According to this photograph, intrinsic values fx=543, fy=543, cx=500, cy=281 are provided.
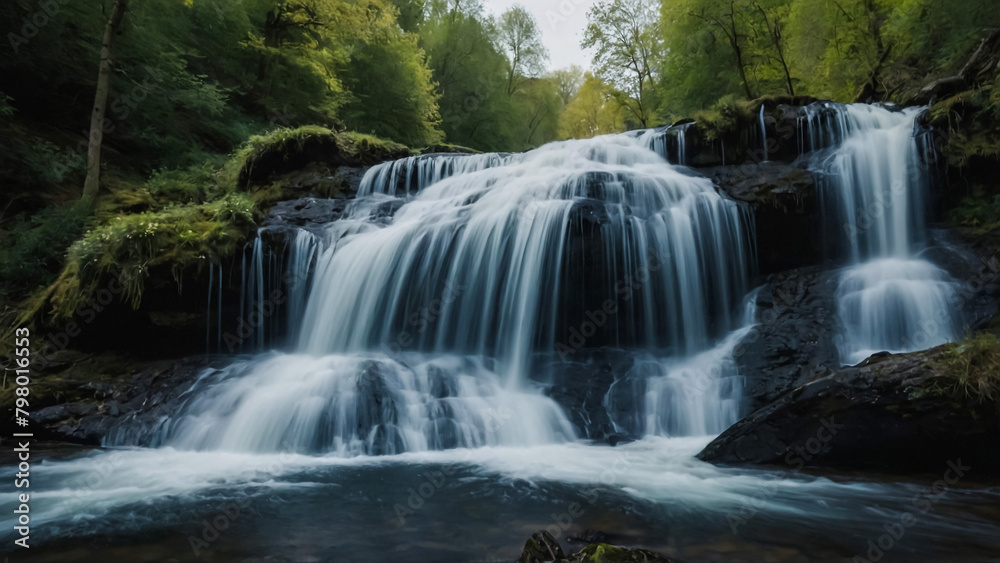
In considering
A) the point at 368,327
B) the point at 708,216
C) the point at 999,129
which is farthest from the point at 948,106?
the point at 368,327

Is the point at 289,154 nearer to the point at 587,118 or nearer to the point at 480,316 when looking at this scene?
the point at 480,316

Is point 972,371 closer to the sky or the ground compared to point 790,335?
closer to the ground

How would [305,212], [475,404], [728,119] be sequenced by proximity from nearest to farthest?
[475,404]
[728,119]
[305,212]

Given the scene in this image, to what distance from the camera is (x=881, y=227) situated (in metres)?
8.33

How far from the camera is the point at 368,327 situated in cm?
802

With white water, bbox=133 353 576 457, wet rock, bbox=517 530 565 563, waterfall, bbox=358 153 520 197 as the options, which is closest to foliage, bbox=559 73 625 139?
waterfall, bbox=358 153 520 197

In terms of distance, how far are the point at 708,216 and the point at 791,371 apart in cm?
287

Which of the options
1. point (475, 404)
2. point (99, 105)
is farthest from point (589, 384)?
point (99, 105)

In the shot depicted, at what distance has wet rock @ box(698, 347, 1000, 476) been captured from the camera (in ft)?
14.4

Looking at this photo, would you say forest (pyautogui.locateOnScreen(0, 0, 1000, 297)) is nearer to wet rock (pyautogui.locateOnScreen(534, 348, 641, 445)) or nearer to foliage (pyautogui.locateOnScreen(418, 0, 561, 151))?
foliage (pyautogui.locateOnScreen(418, 0, 561, 151))

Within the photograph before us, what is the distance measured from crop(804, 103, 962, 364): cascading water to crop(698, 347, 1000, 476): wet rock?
188 cm

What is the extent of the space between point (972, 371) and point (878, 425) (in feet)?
2.70

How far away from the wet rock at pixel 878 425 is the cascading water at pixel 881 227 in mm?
1883

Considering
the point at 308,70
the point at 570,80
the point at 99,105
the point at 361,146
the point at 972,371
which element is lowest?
the point at 972,371
